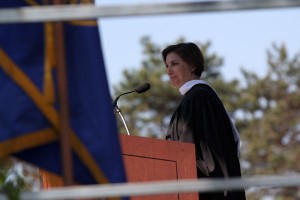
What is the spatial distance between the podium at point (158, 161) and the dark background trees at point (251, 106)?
22.0 metres

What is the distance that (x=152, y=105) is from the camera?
3039cm

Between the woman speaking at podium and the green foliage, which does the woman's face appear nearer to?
the woman speaking at podium

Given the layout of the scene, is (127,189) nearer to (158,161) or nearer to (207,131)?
(158,161)

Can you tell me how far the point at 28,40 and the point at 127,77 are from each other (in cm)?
2799

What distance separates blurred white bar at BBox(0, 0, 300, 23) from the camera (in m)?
3.05

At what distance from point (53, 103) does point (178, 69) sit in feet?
10.3

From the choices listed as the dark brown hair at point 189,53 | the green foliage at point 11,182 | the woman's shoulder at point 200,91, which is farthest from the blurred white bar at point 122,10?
the dark brown hair at point 189,53

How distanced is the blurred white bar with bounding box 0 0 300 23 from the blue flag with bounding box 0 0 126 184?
0.17 m

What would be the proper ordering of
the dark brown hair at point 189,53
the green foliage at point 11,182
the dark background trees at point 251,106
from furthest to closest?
the dark background trees at point 251,106 → the dark brown hair at point 189,53 → the green foliage at point 11,182

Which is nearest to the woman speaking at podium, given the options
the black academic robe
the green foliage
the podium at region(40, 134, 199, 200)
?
the black academic robe

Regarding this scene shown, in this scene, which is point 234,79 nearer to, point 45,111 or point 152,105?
point 152,105

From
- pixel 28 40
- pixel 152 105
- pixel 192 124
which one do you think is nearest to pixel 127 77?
pixel 152 105

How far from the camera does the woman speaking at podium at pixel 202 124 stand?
5.81 m

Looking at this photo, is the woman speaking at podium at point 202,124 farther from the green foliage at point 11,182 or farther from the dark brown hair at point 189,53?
the green foliage at point 11,182
